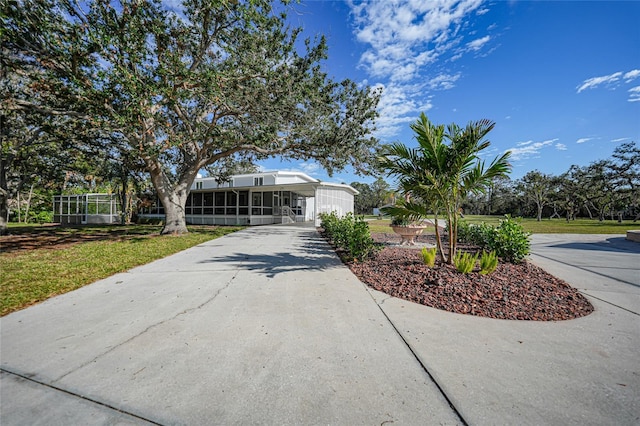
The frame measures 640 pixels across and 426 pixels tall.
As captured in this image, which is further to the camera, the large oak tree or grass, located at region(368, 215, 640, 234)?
grass, located at region(368, 215, 640, 234)

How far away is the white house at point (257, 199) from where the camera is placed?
19.7m

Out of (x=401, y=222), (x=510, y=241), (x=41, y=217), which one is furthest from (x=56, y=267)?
(x=41, y=217)

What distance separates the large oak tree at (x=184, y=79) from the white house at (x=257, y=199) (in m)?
6.66

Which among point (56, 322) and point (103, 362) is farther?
point (56, 322)

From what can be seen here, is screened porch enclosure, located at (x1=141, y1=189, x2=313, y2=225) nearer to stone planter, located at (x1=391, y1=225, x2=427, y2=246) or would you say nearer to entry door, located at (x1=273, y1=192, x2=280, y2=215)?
entry door, located at (x1=273, y1=192, x2=280, y2=215)

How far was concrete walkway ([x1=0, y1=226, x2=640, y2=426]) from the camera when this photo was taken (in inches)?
65.5

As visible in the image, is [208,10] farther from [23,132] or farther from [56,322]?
[23,132]

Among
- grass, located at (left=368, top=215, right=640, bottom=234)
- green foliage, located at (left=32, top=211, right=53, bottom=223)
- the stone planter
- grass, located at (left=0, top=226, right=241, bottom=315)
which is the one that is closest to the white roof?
grass, located at (left=368, top=215, right=640, bottom=234)

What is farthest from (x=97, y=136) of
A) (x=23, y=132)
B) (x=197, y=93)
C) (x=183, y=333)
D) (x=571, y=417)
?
(x=571, y=417)

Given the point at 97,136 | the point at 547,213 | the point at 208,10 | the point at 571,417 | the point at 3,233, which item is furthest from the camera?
the point at 547,213

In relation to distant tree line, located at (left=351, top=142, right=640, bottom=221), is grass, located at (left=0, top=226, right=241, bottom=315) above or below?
below

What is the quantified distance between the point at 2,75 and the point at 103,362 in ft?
43.7

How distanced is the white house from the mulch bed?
1390 cm

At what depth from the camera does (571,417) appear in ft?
5.23
